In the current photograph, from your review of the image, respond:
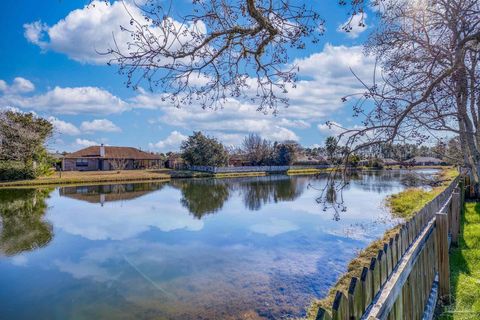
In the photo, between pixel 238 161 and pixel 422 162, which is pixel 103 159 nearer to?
pixel 238 161

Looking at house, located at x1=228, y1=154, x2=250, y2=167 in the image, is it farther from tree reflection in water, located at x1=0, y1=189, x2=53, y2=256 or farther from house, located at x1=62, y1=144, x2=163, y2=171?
tree reflection in water, located at x1=0, y1=189, x2=53, y2=256

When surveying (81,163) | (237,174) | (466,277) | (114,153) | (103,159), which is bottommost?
(466,277)

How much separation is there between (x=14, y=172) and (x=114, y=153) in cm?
2007

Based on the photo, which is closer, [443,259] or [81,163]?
[443,259]

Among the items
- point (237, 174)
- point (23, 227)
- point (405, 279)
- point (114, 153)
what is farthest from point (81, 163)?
point (405, 279)

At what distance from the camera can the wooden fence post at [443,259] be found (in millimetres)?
3951

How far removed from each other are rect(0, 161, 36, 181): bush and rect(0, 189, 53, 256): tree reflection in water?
13.6 meters

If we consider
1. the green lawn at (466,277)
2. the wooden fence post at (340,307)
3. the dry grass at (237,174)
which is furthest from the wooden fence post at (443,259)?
the dry grass at (237,174)

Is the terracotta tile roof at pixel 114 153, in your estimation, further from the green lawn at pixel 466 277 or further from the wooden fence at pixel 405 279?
the wooden fence at pixel 405 279

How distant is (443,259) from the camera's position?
400cm

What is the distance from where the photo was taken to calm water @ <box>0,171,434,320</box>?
5.93m

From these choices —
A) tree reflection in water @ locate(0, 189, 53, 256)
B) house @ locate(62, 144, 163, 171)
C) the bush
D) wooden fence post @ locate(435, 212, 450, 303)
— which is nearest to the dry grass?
house @ locate(62, 144, 163, 171)

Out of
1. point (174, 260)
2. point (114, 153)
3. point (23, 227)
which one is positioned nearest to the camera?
point (174, 260)

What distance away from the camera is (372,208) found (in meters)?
16.2
